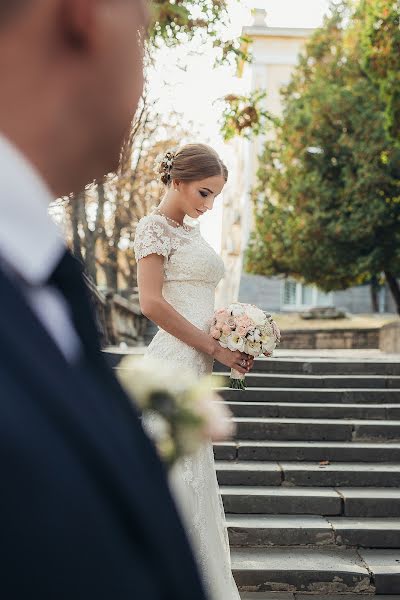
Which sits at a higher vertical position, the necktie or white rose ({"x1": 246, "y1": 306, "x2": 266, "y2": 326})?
white rose ({"x1": 246, "y1": 306, "x2": 266, "y2": 326})

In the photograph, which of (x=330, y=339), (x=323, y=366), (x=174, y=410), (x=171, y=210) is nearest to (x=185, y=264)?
(x=171, y=210)

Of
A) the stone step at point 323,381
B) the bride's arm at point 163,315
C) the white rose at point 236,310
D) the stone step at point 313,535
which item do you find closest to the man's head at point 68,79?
the bride's arm at point 163,315

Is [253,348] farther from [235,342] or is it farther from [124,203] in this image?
[124,203]

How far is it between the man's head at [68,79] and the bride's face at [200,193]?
254 cm

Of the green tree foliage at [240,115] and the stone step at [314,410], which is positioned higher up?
the green tree foliage at [240,115]

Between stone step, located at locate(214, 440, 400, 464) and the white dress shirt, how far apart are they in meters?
6.37

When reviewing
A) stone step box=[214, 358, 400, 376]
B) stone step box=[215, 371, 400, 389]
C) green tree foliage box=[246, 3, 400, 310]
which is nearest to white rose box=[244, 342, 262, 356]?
stone step box=[215, 371, 400, 389]

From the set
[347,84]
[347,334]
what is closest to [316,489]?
[347,334]

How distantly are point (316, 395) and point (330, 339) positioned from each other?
11505 mm

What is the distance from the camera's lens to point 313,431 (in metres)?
7.25

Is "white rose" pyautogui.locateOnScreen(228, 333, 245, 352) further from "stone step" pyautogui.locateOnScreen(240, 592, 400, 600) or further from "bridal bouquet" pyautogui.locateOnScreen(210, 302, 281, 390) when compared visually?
"stone step" pyautogui.locateOnScreen(240, 592, 400, 600)

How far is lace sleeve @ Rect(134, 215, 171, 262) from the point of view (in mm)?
3137

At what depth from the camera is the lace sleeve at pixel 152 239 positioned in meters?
3.14

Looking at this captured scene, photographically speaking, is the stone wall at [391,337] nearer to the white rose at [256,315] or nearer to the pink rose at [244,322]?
the white rose at [256,315]
